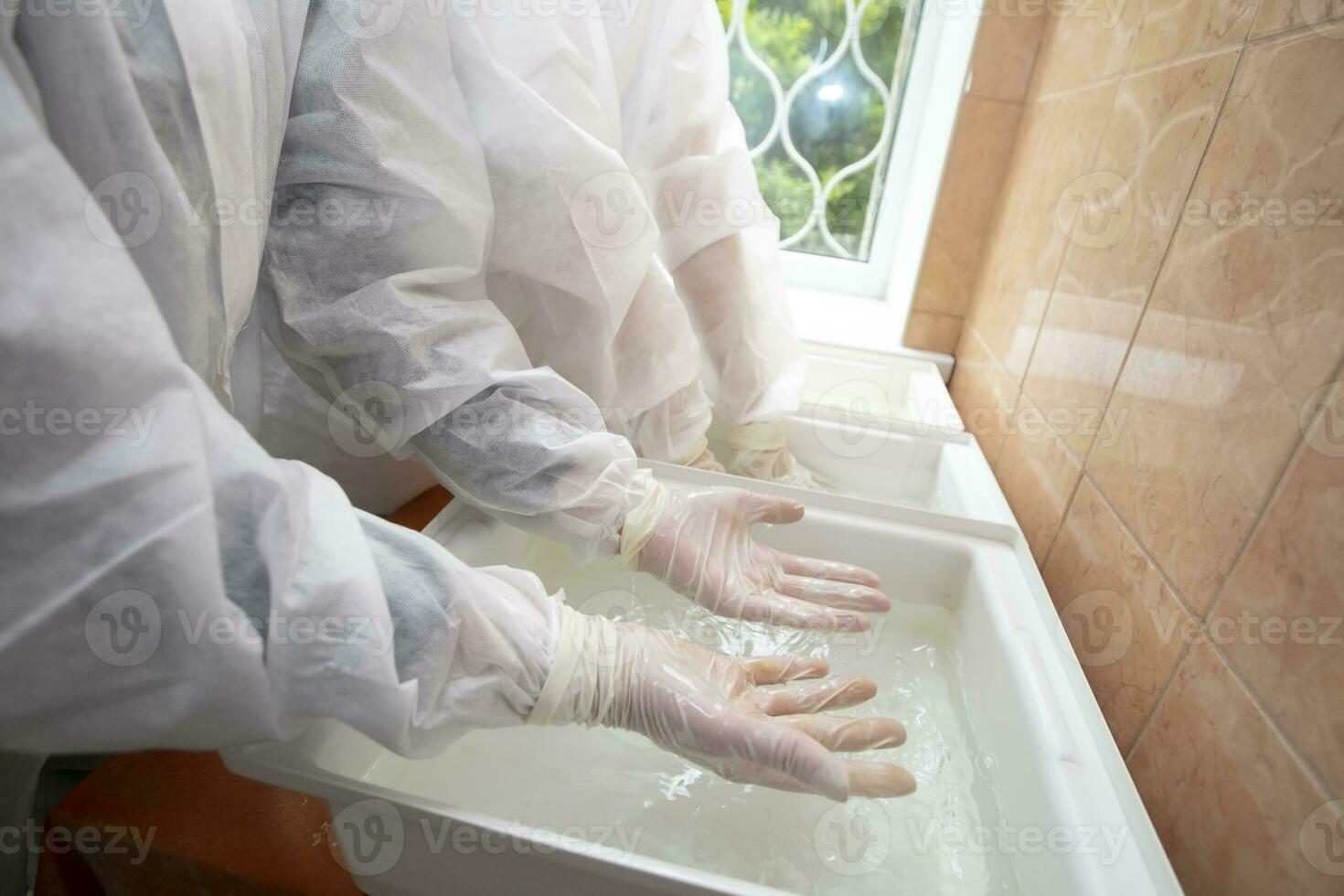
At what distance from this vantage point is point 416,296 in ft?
2.00

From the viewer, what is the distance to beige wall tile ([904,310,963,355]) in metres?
1.26

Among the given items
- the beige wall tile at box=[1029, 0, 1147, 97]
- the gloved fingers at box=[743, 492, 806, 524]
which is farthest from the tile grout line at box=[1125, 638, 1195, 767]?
the beige wall tile at box=[1029, 0, 1147, 97]

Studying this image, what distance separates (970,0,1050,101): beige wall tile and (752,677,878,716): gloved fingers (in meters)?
1.00

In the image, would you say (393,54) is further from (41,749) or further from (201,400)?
(41,749)

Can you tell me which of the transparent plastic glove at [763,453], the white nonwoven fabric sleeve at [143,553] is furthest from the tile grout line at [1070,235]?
the white nonwoven fabric sleeve at [143,553]

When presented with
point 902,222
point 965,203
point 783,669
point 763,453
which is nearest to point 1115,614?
point 783,669

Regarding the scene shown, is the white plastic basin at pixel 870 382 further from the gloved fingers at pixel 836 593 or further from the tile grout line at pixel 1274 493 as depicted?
the tile grout line at pixel 1274 493

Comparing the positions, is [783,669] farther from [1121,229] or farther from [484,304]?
[1121,229]

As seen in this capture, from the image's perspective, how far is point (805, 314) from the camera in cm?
144

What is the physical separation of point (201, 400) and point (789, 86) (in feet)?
4.50

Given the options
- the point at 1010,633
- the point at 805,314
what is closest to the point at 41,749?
the point at 1010,633

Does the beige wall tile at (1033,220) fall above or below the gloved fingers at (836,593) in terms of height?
above

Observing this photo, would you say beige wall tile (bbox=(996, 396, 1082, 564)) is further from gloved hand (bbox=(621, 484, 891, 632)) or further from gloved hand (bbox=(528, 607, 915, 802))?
gloved hand (bbox=(528, 607, 915, 802))

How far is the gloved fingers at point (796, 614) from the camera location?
24.6 inches
